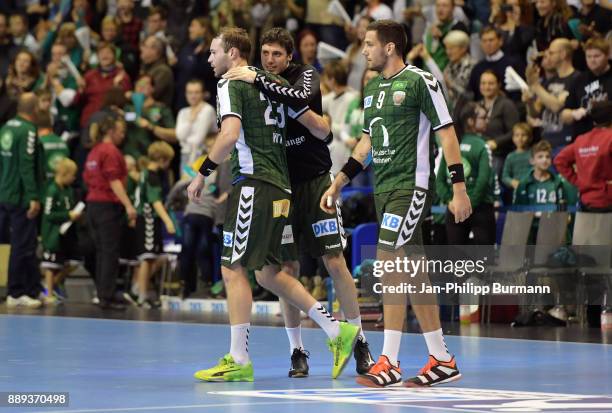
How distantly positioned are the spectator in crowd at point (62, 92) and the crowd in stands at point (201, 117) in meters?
0.02

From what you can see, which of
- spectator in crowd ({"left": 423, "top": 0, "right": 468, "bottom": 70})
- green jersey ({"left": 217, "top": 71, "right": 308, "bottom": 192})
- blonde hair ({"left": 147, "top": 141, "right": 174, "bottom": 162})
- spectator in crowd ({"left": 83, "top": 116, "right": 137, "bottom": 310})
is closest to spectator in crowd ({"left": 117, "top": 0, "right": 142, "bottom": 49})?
blonde hair ({"left": 147, "top": 141, "right": 174, "bottom": 162})

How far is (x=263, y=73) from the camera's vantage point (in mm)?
8016

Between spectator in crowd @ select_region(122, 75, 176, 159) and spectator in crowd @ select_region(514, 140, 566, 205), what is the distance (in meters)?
5.42

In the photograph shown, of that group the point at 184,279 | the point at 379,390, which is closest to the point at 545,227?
the point at 184,279

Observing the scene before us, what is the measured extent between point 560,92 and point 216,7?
6.58 meters

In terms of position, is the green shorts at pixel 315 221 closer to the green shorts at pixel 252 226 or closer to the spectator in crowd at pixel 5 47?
the green shorts at pixel 252 226

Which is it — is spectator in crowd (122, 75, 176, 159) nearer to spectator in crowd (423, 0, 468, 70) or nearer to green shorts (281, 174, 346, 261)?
spectator in crowd (423, 0, 468, 70)

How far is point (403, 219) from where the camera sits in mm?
7645

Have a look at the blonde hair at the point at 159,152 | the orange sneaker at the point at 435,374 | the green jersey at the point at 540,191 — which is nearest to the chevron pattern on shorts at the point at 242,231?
the orange sneaker at the point at 435,374

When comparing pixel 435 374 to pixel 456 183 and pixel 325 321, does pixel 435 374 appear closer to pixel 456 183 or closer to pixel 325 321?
pixel 325 321

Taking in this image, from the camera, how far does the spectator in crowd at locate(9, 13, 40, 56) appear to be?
20.2m

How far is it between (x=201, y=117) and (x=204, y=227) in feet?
5.64

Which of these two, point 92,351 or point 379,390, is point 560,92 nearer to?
point 92,351

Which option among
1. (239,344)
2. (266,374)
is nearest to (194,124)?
(266,374)
